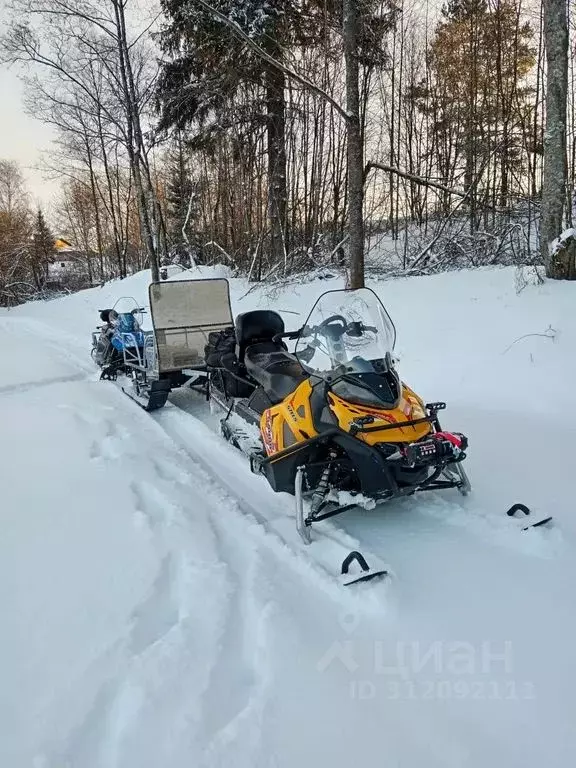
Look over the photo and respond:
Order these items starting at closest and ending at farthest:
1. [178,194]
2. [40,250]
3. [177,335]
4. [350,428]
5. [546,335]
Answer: [350,428], [546,335], [177,335], [178,194], [40,250]

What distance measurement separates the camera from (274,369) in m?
3.89

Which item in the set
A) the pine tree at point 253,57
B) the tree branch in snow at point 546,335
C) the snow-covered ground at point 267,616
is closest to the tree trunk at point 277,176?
the pine tree at point 253,57

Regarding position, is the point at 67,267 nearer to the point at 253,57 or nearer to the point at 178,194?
the point at 178,194

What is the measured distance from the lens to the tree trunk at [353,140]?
230 inches

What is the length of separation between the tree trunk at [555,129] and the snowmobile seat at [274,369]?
10.7 feet

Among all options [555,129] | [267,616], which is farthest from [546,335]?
[267,616]

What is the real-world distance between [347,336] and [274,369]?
887mm

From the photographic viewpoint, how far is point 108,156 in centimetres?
2103

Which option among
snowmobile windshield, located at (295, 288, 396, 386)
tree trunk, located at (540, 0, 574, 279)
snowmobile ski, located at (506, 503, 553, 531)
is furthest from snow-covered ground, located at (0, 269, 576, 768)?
tree trunk, located at (540, 0, 574, 279)

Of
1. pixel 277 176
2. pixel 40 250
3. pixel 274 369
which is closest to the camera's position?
pixel 274 369

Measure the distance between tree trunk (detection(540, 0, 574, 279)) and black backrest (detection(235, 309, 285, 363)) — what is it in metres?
3.15

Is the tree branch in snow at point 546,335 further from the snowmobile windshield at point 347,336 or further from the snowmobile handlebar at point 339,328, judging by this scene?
the snowmobile handlebar at point 339,328

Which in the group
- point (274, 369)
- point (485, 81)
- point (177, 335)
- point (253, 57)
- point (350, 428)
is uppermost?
point (253, 57)

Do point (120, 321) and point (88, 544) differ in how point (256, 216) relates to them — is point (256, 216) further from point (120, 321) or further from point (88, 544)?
point (88, 544)
